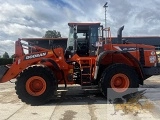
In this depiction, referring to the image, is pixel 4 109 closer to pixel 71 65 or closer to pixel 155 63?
pixel 71 65

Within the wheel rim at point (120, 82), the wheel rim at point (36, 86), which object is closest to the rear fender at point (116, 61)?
the wheel rim at point (120, 82)

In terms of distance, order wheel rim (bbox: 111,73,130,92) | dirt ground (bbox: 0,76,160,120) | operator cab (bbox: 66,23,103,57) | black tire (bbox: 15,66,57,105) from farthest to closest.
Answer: operator cab (bbox: 66,23,103,57) < wheel rim (bbox: 111,73,130,92) < black tire (bbox: 15,66,57,105) < dirt ground (bbox: 0,76,160,120)

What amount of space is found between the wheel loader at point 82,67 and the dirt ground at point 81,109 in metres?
0.54

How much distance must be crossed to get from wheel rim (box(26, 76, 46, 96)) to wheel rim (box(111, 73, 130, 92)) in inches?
95.0

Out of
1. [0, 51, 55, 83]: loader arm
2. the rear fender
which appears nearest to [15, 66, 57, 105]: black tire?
[0, 51, 55, 83]: loader arm

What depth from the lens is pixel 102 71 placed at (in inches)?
390

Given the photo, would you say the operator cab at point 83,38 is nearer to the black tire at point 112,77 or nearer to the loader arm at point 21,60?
the loader arm at point 21,60

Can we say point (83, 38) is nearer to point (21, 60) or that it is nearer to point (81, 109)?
point (21, 60)

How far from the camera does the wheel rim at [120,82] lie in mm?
9461

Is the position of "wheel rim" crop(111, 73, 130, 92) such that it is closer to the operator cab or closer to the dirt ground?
the dirt ground

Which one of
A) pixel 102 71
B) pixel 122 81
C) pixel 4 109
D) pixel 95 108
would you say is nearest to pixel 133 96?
pixel 122 81

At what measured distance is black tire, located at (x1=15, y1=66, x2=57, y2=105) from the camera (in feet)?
29.6

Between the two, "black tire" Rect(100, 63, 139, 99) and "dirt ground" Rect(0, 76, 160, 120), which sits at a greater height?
"black tire" Rect(100, 63, 139, 99)

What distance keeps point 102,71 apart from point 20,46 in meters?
3.11
